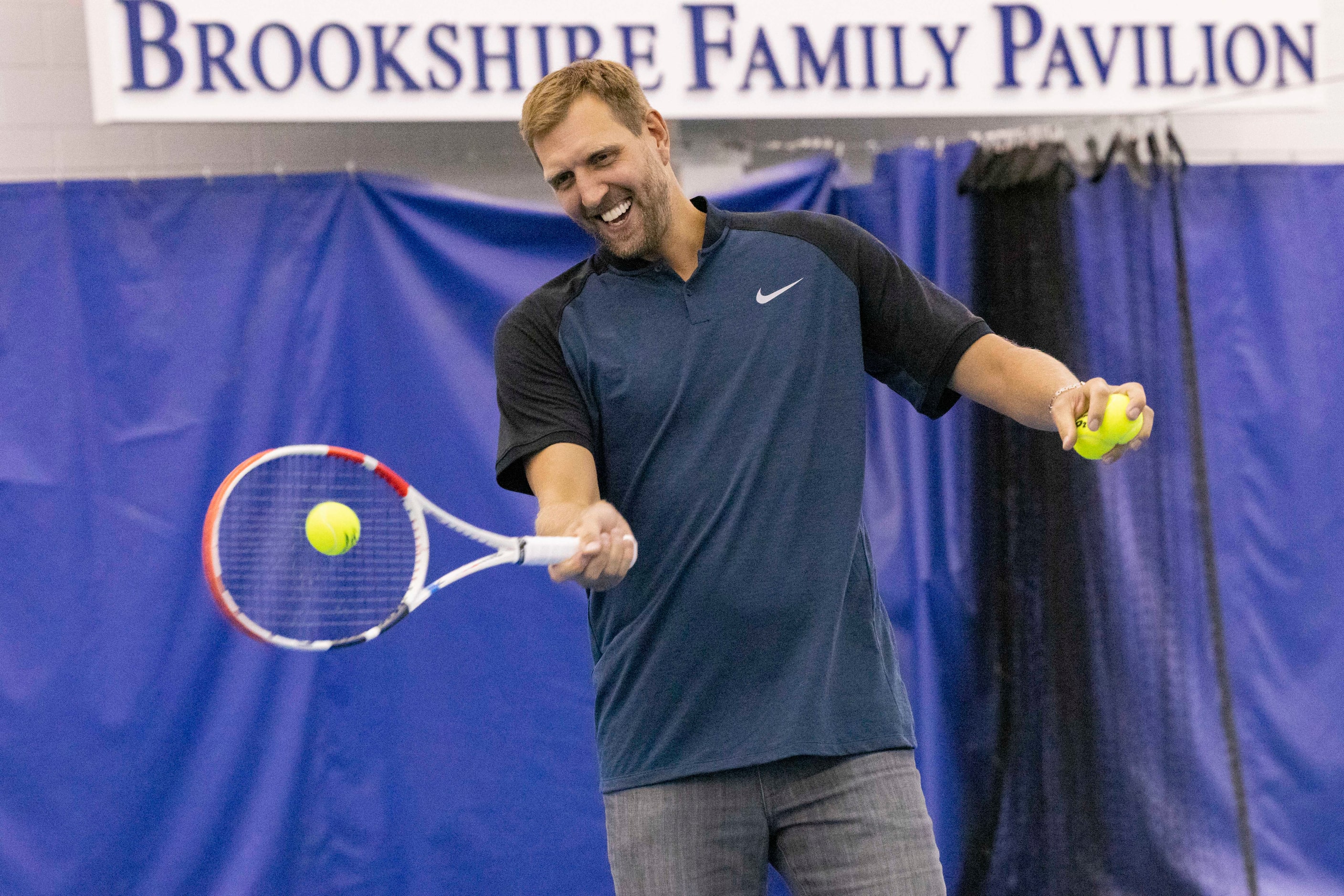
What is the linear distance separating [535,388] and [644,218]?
31cm

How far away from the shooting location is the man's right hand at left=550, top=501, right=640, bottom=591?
1807mm

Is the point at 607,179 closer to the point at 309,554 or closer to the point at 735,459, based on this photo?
the point at 735,459

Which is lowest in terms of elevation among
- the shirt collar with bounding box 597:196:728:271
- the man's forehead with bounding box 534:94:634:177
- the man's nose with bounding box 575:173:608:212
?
the shirt collar with bounding box 597:196:728:271

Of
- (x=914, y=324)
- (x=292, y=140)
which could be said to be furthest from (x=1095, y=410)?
(x=292, y=140)

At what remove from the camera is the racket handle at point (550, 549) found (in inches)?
72.0

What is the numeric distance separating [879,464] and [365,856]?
184 centimetres

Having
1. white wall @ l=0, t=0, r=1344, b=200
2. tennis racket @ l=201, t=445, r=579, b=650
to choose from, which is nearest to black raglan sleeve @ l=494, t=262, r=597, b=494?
tennis racket @ l=201, t=445, r=579, b=650

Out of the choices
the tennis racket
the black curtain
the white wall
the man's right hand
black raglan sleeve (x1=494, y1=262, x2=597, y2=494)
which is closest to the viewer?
the man's right hand

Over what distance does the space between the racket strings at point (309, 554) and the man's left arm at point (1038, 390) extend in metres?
1.63

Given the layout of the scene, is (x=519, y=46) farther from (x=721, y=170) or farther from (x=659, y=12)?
(x=721, y=170)

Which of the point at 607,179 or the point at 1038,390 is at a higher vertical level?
the point at 607,179

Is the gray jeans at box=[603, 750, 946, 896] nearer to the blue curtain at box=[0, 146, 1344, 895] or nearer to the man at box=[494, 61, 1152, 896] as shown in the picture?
the man at box=[494, 61, 1152, 896]

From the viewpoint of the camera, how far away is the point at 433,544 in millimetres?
3928

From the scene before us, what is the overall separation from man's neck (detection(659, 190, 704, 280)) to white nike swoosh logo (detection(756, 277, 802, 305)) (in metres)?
0.11
